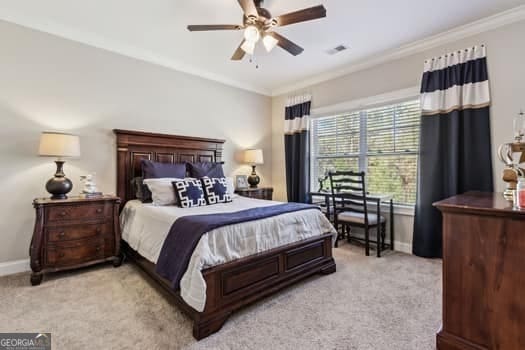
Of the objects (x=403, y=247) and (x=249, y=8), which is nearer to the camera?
(x=249, y=8)

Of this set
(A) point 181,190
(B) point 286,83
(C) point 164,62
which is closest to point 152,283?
(A) point 181,190

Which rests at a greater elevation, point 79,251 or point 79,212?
point 79,212

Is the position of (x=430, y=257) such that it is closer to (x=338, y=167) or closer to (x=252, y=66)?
(x=338, y=167)

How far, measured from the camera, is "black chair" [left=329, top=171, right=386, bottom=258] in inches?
127

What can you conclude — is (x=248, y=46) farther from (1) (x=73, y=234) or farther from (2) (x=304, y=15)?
(1) (x=73, y=234)

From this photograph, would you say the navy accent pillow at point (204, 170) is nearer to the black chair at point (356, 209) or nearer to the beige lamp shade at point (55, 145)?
the beige lamp shade at point (55, 145)

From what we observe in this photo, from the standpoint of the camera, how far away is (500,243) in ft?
4.27

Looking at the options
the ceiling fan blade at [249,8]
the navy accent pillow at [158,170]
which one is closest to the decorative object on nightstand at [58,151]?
the navy accent pillow at [158,170]

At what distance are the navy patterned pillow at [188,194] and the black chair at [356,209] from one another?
174 centimetres

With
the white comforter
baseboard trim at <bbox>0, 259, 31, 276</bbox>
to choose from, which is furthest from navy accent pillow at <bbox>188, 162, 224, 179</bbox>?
baseboard trim at <bbox>0, 259, 31, 276</bbox>

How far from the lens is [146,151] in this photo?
350 cm

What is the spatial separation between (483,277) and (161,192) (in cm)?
279

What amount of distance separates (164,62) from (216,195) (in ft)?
6.84

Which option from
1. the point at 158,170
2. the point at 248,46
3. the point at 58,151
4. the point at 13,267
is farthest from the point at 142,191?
the point at 248,46
